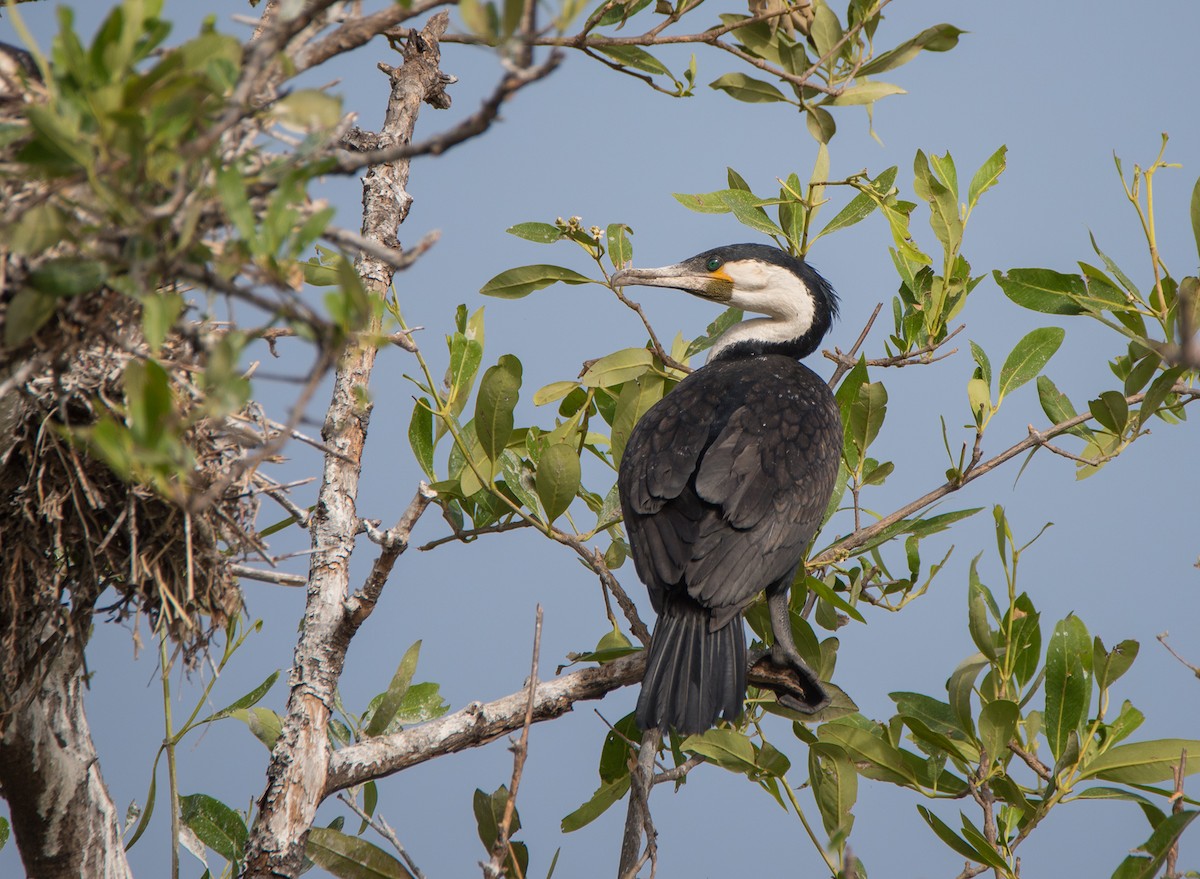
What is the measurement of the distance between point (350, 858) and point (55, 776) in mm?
573

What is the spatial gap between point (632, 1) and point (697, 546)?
1216 mm

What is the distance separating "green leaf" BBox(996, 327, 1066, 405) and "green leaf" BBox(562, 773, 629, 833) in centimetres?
124

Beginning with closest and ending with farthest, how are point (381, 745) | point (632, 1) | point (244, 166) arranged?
point (244, 166) → point (381, 745) → point (632, 1)

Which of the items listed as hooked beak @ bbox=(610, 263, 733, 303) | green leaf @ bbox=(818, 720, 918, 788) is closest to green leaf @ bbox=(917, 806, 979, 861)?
green leaf @ bbox=(818, 720, 918, 788)

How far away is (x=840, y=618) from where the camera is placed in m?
3.00

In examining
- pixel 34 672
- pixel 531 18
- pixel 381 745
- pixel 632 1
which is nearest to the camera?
pixel 531 18

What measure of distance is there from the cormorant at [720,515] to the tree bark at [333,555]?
2.02 ft

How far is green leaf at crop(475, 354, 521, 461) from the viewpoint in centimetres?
240

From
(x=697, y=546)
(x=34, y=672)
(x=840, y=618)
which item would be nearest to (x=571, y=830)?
(x=697, y=546)

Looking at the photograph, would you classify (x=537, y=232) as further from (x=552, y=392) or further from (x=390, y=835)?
(x=390, y=835)

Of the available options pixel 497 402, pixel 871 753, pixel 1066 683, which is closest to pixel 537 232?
pixel 497 402

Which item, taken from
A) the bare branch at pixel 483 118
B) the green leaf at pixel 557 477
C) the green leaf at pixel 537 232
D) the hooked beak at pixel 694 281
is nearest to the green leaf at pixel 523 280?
the green leaf at pixel 537 232

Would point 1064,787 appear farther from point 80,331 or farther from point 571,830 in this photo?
point 80,331

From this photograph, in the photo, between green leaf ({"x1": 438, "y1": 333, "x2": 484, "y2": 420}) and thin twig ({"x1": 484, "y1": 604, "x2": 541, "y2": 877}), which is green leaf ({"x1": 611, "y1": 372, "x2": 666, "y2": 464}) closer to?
green leaf ({"x1": 438, "y1": 333, "x2": 484, "y2": 420})
